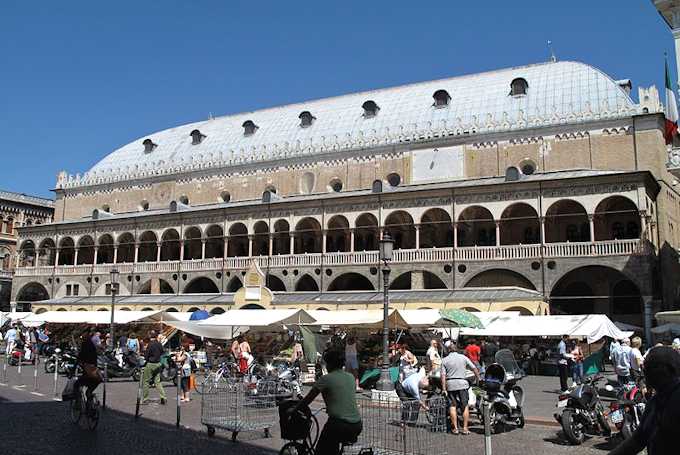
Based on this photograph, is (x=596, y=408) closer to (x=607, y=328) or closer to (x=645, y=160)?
(x=607, y=328)

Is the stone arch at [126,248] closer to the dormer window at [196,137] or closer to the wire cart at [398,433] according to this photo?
the dormer window at [196,137]

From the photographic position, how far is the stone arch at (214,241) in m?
43.4

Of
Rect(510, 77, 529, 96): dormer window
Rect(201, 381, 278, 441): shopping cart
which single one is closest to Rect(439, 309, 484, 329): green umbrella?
Rect(201, 381, 278, 441): shopping cart

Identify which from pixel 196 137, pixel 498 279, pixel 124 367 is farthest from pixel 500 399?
pixel 196 137

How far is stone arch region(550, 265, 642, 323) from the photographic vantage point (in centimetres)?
3347

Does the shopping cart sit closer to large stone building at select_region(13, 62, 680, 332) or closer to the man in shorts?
the man in shorts

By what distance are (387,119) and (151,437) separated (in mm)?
35735

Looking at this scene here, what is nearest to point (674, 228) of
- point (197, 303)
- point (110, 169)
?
point (197, 303)

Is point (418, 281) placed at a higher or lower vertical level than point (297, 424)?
higher

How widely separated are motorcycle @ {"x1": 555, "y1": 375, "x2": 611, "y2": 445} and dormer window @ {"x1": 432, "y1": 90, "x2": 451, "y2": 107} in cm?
3318

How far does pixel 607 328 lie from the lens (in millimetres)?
21797

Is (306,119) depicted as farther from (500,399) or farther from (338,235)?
(500,399)

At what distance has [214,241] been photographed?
4553 centimetres

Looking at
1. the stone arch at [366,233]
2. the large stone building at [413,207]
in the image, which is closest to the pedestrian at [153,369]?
the large stone building at [413,207]
